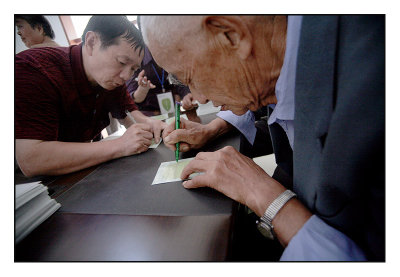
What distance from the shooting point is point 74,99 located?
1.11 meters

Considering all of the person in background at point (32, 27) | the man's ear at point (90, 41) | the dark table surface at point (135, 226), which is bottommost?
the dark table surface at point (135, 226)

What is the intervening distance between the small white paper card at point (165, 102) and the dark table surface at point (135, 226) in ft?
4.96

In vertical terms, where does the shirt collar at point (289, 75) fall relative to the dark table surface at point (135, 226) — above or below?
above

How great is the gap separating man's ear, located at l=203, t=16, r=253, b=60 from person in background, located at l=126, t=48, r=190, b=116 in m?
1.55

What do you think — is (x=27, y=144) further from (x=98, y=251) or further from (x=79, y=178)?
(x=98, y=251)

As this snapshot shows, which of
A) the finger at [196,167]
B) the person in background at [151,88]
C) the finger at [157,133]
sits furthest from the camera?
the person in background at [151,88]

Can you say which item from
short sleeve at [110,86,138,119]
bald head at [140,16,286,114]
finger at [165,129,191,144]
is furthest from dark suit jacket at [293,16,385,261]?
short sleeve at [110,86,138,119]

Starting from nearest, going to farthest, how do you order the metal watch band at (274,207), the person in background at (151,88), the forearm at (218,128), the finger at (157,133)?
the metal watch band at (274,207) → the forearm at (218,128) → the finger at (157,133) → the person in background at (151,88)

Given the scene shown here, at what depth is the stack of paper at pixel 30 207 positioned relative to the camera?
0.42 metres

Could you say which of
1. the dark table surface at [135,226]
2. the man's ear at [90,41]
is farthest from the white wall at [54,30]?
the dark table surface at [135,226]

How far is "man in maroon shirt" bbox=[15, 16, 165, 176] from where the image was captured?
75 cm

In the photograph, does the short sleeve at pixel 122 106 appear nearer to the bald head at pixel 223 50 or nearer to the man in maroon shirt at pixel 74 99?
the man in maroon shirt at pixel 74 99

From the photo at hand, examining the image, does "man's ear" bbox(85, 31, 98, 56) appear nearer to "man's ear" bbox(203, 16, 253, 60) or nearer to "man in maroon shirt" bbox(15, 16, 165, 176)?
"man in maroon shirt" bbox(15, 16, 165, 176)

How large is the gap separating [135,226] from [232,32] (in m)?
0.51
